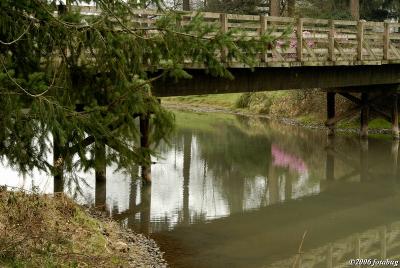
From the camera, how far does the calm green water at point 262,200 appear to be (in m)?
10.1

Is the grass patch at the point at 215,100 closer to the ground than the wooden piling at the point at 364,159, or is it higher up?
higher up

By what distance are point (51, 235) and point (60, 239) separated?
138mm

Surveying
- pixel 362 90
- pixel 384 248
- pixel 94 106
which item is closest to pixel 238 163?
pixel 362 90

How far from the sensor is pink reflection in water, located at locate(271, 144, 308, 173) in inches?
724

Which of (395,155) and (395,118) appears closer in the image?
(395,155)

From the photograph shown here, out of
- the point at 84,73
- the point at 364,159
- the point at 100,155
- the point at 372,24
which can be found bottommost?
the point at 364,159

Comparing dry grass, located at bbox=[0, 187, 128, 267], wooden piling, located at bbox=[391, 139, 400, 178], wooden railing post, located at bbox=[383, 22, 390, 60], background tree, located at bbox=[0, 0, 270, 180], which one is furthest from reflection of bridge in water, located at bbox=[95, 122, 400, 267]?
wooden railing post, located at bbox=[383, 22, 390, 60]

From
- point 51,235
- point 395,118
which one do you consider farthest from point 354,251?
point 395,118

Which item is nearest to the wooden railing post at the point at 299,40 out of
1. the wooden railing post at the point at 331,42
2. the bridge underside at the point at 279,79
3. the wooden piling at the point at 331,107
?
the bridge underside at the point at 279,79

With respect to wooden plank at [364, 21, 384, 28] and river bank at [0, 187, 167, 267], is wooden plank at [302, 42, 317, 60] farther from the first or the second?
river bank at [0, 187, 167, 267]

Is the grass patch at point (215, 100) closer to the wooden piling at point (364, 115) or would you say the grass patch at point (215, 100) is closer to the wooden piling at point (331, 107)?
the wooden piling at point (331, 107)

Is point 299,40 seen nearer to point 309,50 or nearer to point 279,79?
point 309,50

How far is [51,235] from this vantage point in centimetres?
803

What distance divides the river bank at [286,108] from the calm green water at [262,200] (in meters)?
2.96
